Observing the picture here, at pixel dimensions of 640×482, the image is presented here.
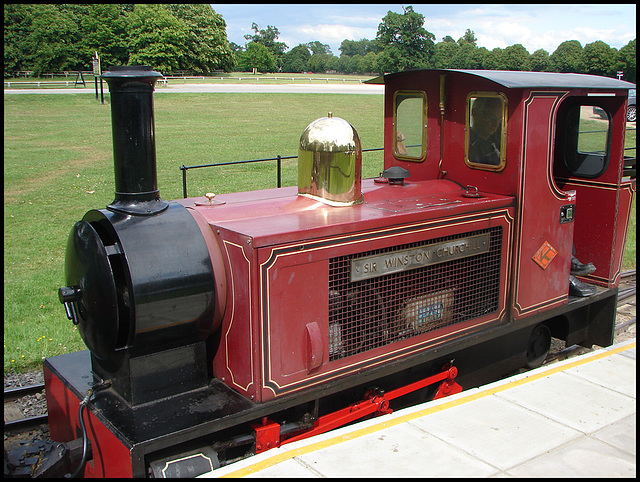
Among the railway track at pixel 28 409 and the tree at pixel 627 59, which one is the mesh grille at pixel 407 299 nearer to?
the railway track at pixel 28 409

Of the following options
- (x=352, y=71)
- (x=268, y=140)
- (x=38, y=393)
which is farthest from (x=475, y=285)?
(x=352, y=71)

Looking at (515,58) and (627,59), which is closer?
(627,59)

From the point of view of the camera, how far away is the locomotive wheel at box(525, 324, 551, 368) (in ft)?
19.8

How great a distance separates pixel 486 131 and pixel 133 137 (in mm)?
2964

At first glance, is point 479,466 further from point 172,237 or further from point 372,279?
point 172,237

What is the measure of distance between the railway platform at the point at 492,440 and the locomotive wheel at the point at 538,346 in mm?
Result: 984

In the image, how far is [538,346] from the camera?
20.2 ft

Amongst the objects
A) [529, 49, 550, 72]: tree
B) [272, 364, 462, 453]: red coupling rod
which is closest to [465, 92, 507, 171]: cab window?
[272, 364, 462, 453]: red coupling rod

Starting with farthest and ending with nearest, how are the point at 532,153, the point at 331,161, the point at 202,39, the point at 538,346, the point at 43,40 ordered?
the point at 202,39, the point at 43,40, the point at 538,346, the point at 532,153, the point at 331,161

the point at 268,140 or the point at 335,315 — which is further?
the point at 268,140

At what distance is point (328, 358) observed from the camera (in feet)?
13.7

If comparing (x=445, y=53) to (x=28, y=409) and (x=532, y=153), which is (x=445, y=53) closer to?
(x=532, y=153)

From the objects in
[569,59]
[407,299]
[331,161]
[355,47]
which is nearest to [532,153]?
[407,299]

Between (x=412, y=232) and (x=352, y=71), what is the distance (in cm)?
7130
